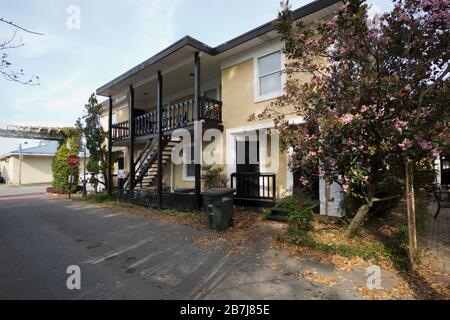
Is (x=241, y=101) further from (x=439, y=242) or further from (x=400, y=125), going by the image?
(x=439, y=242)

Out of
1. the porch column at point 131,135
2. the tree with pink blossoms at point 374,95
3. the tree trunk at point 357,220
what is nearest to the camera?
the tree with pink blossoms at point 374,95

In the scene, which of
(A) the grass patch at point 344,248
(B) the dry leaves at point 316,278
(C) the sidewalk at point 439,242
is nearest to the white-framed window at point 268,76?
(A) the grass patch at point 344,248

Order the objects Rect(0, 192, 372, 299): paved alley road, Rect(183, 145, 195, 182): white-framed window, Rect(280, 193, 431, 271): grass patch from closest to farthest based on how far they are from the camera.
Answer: Rect(0, 192, 372, 299): paved alley road
Rect(280, 193, 431, 271): grass patch
Rect(183, 145, 195, 182): white-framed window

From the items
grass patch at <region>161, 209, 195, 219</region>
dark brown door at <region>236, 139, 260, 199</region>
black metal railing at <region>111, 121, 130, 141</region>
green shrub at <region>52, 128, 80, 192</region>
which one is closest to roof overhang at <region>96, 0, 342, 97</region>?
black metal railing at <region>111, 121, 130, 141</region>

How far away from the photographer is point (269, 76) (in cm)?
935

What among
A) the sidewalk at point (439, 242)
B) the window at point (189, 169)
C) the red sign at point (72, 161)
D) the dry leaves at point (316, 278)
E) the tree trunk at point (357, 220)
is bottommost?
the dry leaves at point (316, 278)

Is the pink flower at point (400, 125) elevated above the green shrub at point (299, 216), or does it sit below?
above

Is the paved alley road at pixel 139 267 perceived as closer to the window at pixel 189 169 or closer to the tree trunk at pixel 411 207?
the tree trunk at pixel 411 207

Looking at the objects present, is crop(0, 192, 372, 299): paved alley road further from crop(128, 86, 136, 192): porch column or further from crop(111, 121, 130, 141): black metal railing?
crop(111, 121, 130, 141): black metal railing

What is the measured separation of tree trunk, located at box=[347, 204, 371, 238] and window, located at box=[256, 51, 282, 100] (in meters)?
4.75

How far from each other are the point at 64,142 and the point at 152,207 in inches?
472

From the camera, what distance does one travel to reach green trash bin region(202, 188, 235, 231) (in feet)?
23.4

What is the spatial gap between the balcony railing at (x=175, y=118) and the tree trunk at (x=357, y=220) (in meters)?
6.11

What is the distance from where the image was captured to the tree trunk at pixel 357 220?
18.8 feet
